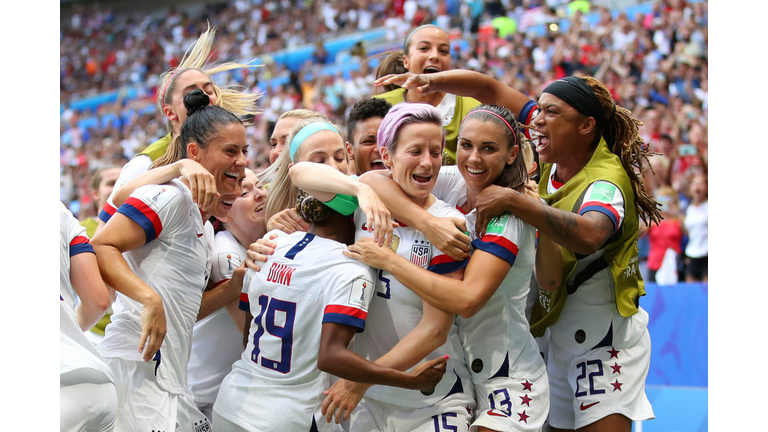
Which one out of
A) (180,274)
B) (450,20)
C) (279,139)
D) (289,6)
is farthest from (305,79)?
(180,274)

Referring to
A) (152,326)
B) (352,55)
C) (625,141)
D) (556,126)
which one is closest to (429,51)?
(556,126)

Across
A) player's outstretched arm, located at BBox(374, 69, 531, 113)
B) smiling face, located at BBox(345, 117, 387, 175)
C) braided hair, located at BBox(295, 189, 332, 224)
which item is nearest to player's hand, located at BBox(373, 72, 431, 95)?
player's outstretched arm, located at BBox(374, 69, 531, 113)

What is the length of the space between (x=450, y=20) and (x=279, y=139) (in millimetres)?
15015

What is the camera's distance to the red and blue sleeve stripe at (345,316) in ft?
9.29

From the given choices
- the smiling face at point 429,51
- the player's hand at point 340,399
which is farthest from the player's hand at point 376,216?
the smiling face at point 429,51

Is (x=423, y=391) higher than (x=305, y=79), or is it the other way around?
(x=305, y=79)

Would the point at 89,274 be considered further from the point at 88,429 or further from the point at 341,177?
the point at 341,177

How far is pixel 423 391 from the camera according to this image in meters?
3.06

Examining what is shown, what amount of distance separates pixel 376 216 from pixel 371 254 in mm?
209

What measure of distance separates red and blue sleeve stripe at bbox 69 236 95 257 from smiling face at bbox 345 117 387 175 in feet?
5.49

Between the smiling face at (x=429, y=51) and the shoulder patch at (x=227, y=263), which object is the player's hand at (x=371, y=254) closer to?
the shoulder patch at (x=227, y=263)

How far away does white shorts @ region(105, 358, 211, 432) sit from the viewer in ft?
10.4

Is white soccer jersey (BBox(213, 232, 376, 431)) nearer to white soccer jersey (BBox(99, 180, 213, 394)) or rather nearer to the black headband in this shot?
white soccer jersey (BBox(99, 180, 213, 394))

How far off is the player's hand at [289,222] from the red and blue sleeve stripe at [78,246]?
85 cm
